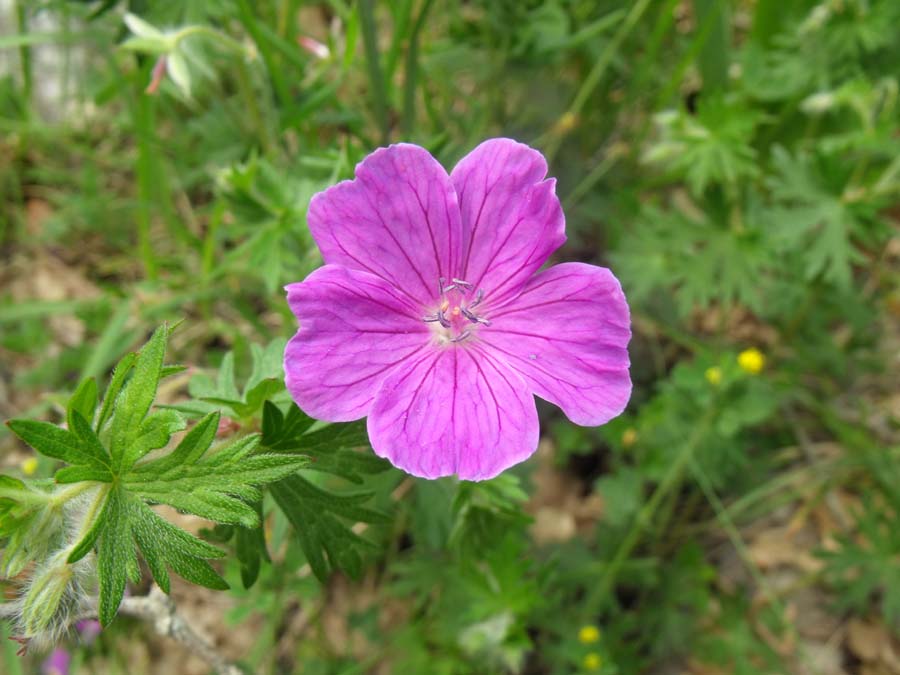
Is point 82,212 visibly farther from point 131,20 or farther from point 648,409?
point 648,409

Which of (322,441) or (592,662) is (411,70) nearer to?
(322,441)

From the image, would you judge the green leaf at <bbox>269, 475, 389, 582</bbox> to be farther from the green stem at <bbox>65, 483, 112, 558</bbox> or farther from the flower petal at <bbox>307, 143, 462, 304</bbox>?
the flower petal at <bbox>307, 143, 462, 304</bbox>

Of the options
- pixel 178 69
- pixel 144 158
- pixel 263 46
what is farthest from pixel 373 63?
pixel 144 158

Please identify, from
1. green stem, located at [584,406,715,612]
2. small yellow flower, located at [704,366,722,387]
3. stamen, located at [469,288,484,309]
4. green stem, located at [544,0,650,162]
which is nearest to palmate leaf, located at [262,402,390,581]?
stamen, located at [469,288,484,309]

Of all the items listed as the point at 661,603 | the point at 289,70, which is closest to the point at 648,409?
the point at 661,603

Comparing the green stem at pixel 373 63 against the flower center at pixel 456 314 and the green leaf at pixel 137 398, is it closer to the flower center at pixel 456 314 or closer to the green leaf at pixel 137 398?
the flower center at pixel 456 314

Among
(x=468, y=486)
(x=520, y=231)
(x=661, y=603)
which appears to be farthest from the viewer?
(x=661, y=603)

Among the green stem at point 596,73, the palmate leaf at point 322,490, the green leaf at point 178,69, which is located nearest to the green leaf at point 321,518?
the palmate leaf at point 322,490
